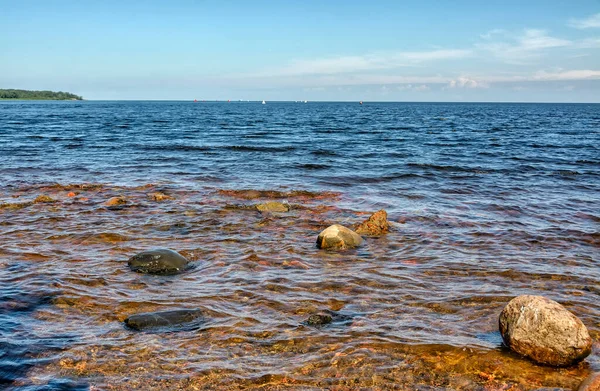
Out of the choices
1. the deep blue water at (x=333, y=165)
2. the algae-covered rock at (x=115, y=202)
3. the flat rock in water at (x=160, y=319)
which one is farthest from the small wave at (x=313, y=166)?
the flat rock in water at (x=160, y=319)

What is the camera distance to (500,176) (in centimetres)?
1981

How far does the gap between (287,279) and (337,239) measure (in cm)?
202

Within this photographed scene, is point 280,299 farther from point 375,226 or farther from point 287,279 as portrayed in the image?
point 375,226

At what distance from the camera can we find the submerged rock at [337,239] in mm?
9664

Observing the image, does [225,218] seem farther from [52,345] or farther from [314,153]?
[314,153]

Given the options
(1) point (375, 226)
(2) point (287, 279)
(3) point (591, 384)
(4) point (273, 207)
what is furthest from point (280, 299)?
(4) point (273, 207)

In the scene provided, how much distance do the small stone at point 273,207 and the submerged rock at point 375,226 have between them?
2.77m

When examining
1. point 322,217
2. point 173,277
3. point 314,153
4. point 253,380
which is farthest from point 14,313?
point 314,153

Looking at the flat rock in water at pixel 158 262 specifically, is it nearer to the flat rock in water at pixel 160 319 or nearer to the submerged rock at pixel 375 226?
the flat rock in water at pixel 160 319

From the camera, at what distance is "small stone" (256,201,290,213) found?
42.7ft

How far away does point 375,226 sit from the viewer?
35.6 ft

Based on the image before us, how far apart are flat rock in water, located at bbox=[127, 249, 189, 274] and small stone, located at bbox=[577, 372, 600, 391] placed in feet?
19.4

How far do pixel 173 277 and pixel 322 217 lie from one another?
17.5 feet

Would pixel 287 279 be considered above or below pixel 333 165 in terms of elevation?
below
